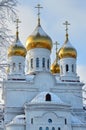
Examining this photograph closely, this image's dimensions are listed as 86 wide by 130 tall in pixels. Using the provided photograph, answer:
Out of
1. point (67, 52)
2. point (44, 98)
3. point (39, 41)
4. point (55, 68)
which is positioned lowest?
point (44, 98)

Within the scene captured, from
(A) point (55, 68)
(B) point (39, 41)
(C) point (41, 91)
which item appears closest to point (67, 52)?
(B) point (39, 41)

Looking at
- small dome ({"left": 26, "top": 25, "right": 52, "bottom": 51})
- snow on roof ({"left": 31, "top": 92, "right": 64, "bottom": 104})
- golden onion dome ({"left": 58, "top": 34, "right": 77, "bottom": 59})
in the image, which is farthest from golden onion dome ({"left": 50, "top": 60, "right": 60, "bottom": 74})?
snow on roof ({"left": 31, "top": 92, "right": 64, "bottom": 104})

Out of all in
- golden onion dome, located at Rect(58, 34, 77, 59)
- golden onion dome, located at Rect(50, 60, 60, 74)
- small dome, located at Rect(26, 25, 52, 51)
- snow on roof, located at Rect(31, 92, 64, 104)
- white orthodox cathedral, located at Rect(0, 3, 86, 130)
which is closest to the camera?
white orthodox cathedral, located at Rect(0, 3, 86, 130)

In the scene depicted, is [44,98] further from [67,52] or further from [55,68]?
[55,68]

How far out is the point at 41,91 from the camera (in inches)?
1419

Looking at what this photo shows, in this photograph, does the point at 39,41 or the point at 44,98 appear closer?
the point at 44,98

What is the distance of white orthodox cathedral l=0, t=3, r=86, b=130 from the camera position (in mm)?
32906

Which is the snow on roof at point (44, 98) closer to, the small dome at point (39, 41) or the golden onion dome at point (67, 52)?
the golden onion dome at point (67, 52)

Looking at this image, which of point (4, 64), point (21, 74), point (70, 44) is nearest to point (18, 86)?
point (21, 74)

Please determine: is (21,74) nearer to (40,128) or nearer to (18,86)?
(18,86)

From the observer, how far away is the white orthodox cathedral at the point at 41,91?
3291 centimetres

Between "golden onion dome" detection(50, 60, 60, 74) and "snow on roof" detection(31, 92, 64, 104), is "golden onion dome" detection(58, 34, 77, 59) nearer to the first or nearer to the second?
"golden onion dome" detection(50, 60, 60, 74)

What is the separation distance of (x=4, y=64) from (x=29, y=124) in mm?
26050

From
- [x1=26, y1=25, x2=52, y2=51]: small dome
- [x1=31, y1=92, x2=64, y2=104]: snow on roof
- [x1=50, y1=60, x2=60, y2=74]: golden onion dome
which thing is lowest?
[x1=31, y1=92, x2=64, y2=104]: snow on roof
